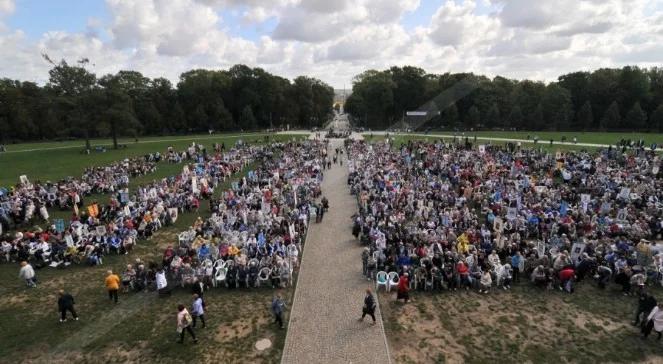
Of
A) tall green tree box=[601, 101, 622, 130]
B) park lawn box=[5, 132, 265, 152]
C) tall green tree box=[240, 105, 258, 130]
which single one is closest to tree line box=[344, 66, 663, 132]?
tall green tree box=[601, 101, 622, 130]

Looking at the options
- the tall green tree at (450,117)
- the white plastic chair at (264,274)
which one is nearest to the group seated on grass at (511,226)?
the white plastic chair at (264,274)

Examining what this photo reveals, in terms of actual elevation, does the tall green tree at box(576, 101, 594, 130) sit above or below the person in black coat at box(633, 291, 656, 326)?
above

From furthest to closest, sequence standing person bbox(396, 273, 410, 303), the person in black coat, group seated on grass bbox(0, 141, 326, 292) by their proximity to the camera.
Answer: group seated on grass bbox(0, 141, 326, 292) → standing person bbox(396, 273, 410, 303) → the person in black coat

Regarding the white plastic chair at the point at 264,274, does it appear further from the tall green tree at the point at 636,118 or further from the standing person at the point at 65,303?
the tall green tree at the point at 636,118

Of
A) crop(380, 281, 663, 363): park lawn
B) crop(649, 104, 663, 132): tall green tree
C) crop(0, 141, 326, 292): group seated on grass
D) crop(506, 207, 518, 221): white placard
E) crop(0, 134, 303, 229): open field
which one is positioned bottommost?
crop(380, 281, 663, 363): park lawn

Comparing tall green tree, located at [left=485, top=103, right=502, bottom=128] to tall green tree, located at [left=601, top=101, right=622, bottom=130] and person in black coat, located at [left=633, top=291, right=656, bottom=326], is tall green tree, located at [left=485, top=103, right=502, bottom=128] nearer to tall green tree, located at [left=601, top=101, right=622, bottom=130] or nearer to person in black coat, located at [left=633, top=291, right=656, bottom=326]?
tall green tree, located at [left=601, top=101, right=622, bottom=130]
